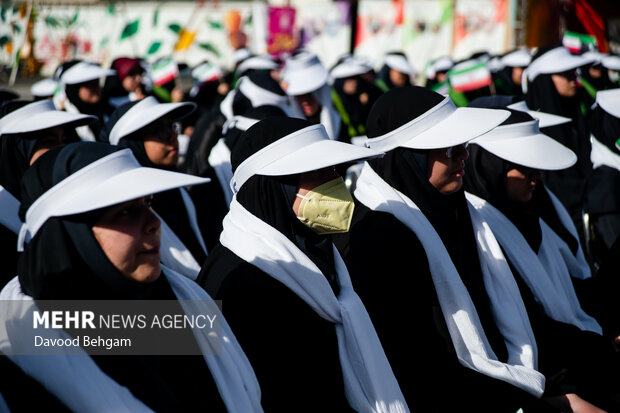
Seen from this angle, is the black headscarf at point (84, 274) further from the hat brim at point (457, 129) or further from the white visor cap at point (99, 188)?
the hat brim at point (457, 129)

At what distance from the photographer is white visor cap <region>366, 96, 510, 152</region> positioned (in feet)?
9.65

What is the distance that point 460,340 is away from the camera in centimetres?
289

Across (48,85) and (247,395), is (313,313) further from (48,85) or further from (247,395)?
(48,85)

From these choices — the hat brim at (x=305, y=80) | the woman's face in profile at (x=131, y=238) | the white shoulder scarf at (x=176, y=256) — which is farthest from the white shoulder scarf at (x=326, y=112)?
the woman's face in profile at (x=131, y=238)

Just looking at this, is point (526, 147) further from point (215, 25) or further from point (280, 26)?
point (215, 25)

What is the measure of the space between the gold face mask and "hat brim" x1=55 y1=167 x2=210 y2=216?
0.64 m

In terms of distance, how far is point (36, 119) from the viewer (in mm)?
4121

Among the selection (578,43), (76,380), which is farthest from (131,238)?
(578,43)

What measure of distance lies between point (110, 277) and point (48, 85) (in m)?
7.63

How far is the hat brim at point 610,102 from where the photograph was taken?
4.66 meters

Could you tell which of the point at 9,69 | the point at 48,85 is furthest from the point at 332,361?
the point at 9,69

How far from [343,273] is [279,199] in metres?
0.36

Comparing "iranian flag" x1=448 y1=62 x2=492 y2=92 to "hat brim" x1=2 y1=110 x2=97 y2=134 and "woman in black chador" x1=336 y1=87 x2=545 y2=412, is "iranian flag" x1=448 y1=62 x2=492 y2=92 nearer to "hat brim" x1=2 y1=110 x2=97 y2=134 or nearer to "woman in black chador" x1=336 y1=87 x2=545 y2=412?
"hat brim" x1=2 y1=110 x2=97 y2=134

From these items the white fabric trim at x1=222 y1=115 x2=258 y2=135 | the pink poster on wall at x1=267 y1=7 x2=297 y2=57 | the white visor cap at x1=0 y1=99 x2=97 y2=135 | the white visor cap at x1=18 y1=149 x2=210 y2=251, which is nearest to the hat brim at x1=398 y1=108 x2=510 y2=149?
the white visor cap at x1=18 y1=149 x2=210 y2=251
